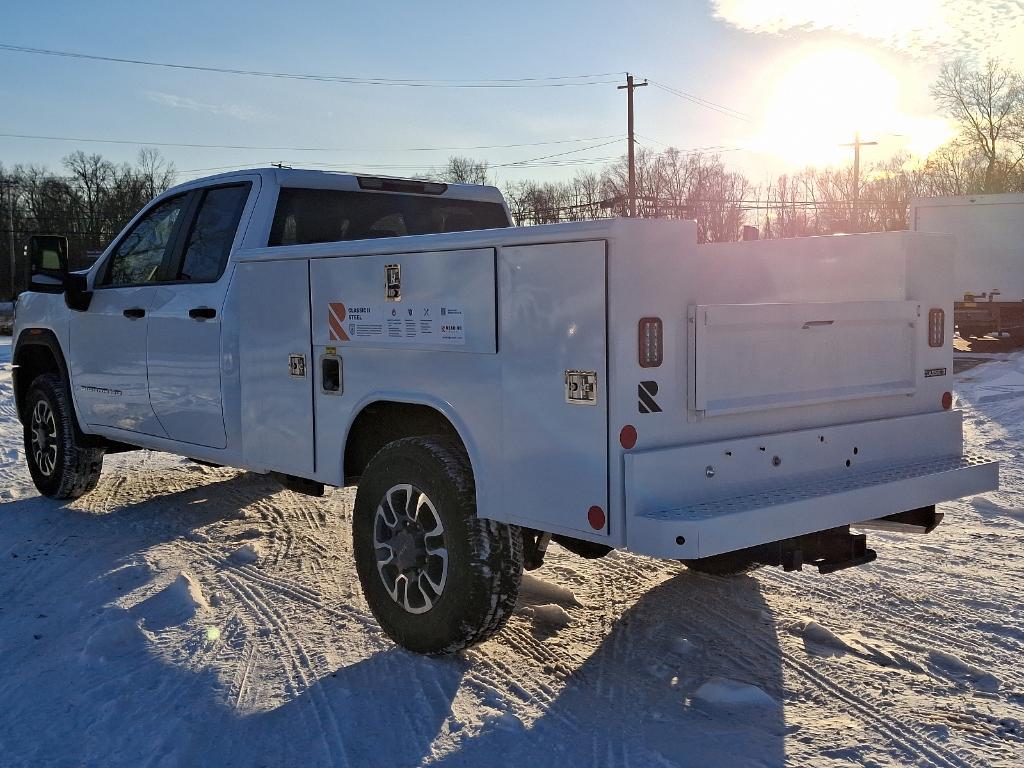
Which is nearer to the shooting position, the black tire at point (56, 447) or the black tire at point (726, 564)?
the black tire at point (726, 564)

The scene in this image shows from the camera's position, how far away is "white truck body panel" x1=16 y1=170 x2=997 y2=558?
3518mm

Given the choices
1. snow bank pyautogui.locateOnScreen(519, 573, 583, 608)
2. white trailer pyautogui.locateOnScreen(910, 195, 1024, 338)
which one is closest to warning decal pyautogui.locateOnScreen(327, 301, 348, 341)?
snow bank pyautogui.locateOnScreen(519, 573, 583, 608)

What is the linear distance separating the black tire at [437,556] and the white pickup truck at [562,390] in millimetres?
10

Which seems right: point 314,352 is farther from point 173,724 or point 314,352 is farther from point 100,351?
point 100,351

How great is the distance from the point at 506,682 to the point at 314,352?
185cm

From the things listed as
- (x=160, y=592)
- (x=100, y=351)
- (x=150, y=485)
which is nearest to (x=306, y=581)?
(x=160, y=592)

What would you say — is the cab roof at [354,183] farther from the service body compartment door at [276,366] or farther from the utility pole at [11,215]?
the utility pole at [11,215]

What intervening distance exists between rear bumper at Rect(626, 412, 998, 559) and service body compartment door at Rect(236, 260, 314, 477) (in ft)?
6.79

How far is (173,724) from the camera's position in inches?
143

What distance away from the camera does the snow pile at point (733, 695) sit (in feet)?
12.5

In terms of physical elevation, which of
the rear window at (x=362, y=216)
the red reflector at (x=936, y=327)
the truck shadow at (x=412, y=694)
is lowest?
the truck shadow at (x=412, y=694)

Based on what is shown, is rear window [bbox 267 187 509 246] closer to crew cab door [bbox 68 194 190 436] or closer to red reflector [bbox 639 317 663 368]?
crew cab door [bbox 68 194 190 436]

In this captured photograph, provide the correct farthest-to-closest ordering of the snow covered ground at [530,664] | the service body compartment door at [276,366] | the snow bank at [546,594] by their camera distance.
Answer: the snow bank at [546,594], the service body compartment door at [276,366], the snow covered ground at [530,664]

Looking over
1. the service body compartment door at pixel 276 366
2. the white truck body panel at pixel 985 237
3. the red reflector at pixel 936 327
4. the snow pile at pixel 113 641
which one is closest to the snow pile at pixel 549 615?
the service body compartment door at pixel 276 366
